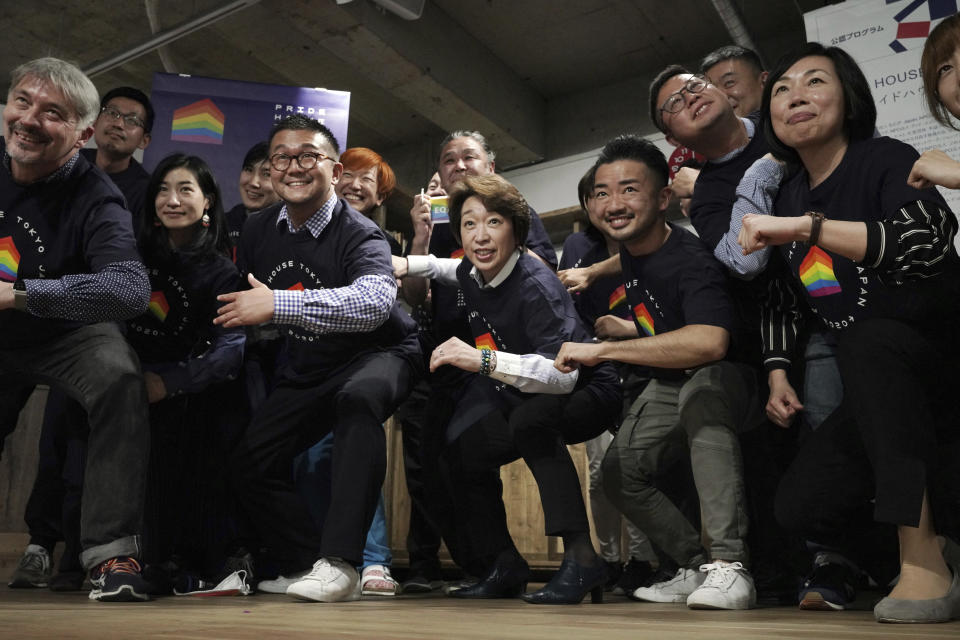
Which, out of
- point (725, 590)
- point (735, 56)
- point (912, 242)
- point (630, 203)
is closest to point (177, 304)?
point (630, 203)

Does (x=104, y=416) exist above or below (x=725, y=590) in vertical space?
above

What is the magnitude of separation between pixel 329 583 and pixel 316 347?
0.77 metres

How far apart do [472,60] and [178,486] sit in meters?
4.68

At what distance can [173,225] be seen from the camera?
2.73m

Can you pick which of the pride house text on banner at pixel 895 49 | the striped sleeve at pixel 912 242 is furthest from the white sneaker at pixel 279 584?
the pride house text on banner at pixel 895 49

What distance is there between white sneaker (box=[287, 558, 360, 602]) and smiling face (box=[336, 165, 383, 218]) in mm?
1810

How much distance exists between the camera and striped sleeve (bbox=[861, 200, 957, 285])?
64.4 inches

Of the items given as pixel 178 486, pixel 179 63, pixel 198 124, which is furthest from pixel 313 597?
pixel 179 63

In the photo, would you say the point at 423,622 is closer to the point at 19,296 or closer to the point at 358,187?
the point at 19,296

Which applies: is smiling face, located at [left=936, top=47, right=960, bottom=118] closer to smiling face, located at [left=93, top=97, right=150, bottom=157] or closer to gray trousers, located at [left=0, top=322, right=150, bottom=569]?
gray trousers, located at [left=0, top=322, right=150, bottom=569]

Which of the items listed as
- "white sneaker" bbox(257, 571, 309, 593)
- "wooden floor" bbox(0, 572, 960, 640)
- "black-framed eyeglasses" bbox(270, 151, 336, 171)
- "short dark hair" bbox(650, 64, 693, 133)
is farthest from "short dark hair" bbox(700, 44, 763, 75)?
"white sneaker" bbox(257, 571, 309, 593)

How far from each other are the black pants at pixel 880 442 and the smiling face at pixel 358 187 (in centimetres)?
221

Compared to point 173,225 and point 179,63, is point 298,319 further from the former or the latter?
point 179,63

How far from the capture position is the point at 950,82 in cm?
181
